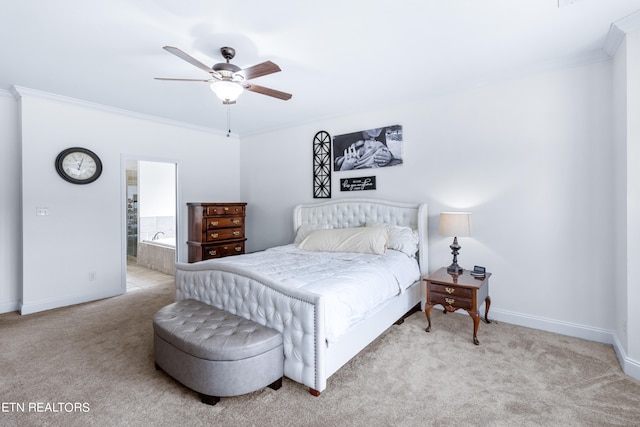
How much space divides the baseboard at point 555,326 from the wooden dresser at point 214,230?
3.81 m

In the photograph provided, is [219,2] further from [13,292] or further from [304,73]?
[13,292]

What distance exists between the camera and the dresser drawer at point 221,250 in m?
4.78

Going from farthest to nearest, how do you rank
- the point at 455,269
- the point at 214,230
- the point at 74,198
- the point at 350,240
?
the point at 214,230 < the point at 74,198 < the point at 350,240 < the point at 455,269

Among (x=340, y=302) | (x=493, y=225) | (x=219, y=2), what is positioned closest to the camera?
(x=219, y=2)

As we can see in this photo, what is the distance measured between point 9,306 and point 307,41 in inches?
182

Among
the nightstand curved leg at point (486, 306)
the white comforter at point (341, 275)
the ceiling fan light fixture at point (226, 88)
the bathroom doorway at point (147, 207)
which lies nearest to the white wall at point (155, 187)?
the bathroom doorway at point (147, 207)

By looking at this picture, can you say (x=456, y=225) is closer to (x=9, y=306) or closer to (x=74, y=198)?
(x=74, y=198)

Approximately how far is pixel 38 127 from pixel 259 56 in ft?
9.93

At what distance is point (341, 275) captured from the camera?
2566mm

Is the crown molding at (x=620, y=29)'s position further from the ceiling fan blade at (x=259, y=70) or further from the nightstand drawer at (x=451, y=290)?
the ceiling fan blade at (x=259, y=70)

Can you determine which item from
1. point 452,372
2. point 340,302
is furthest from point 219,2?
point 452,372

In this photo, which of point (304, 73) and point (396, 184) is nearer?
point (304, 73)

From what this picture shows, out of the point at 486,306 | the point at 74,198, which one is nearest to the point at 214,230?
the point at 74,198

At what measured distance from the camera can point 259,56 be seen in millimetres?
2740
